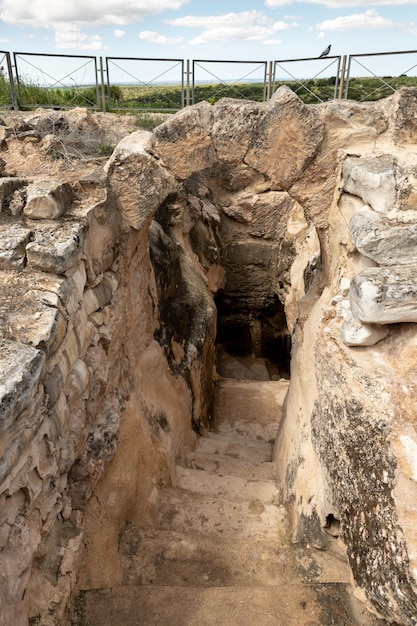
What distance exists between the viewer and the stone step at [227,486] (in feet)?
13.2

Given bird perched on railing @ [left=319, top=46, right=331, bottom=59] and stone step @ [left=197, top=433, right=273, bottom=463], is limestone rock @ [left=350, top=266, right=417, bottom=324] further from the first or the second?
bird perched on railing @ [left=319, top=46, right=331, bottom=59]

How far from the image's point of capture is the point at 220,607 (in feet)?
8.33

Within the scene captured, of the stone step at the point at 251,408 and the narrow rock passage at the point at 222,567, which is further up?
the narrow rock passage at the point at 222,567

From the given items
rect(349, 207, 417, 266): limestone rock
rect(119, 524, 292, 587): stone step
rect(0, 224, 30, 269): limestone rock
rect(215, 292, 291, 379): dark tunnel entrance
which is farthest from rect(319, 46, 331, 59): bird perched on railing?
rect(119, 524, 292, 587): stone step

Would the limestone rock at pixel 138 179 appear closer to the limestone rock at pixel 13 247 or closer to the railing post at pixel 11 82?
the limestone rock at pixel 13 247

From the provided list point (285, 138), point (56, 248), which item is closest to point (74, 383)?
point (56, 248)

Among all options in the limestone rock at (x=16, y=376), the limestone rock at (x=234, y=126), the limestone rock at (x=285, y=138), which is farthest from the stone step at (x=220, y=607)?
the limestone rock at (x=234, y=126)

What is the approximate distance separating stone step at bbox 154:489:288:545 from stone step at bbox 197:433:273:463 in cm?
125

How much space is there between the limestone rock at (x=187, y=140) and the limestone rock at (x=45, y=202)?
952 mm

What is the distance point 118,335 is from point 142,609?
1944 mm

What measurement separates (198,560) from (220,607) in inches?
24.5

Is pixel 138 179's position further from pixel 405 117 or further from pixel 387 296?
pixel 387 296

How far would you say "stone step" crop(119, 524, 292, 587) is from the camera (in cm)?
302

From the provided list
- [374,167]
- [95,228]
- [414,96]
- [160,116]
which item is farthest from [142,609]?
[160,116]
